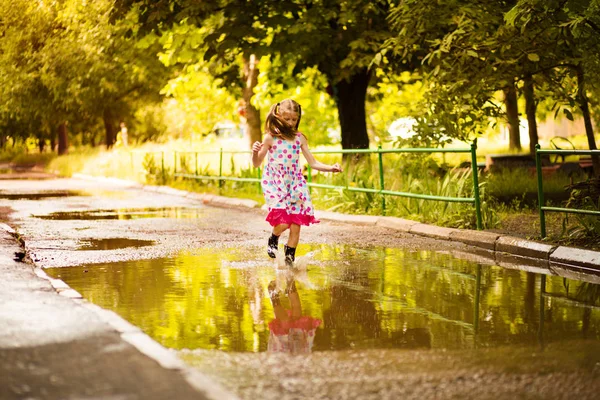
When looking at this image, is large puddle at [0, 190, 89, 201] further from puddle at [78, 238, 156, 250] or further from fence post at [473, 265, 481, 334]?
fence post at [473, 265, 481, 334]

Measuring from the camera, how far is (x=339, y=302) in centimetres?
775

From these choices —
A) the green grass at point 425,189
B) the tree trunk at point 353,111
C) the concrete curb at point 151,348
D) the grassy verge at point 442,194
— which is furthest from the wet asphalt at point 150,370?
the tree trunk at point 353,111

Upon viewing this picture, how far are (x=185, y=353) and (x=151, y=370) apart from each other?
0.77 meters

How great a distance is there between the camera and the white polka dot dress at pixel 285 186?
32.8 feet

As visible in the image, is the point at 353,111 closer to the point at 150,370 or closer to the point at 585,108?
the point at 585,108

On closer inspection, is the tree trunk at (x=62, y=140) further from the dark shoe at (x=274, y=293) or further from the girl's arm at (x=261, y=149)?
the dark shoe at (x=274, y=293)

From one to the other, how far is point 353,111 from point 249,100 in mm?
11678

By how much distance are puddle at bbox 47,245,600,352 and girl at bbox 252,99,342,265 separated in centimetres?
49

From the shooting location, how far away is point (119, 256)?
10969 millimetres

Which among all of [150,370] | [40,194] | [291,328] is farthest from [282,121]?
[40,194]

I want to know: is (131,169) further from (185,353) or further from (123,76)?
(185,353)

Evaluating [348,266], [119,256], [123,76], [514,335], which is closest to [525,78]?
[348,266]

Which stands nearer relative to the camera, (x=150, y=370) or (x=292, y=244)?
(x=150, y=370)

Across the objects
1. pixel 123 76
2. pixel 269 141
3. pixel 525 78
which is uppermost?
pixel 123 76
